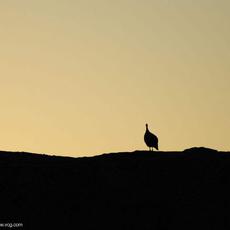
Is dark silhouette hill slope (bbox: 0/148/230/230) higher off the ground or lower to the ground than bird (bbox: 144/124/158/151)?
lower

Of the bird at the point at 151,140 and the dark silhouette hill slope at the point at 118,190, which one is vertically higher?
the bird at the point at 151,140

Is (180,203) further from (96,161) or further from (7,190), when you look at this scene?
(7,190)

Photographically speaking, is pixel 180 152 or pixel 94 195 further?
pixel 180 152

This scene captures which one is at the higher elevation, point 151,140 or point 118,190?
point 151,140

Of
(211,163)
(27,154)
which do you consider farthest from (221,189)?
(27,154)

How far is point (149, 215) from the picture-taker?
42.7 m

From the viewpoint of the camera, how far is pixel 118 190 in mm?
43688

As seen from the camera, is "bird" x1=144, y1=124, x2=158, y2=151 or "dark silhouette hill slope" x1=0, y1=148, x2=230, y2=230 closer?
"dark silhouette hill slope" x1=0, y1=148, x2=230, y2=230

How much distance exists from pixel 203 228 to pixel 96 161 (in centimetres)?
633

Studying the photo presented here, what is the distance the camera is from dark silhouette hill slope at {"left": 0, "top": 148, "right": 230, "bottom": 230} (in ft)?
138

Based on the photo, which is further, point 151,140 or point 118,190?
point 151,140

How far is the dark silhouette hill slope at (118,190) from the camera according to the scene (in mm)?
42156

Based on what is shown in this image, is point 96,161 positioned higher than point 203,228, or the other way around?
point 96,161

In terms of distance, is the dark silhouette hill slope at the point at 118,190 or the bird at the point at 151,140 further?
the bird at the point at 151,140
